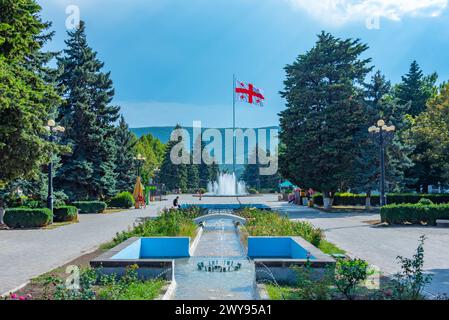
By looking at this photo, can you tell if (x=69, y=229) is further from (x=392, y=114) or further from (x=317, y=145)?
(x=392, y=114)

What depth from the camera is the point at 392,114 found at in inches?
1405

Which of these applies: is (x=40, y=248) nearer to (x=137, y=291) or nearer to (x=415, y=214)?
(x=137, y=291)

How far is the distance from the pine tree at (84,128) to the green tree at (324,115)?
15.2 m

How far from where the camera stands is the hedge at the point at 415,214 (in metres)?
21.5

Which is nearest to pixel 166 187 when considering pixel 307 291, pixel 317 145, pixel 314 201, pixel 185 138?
pixel 185 138

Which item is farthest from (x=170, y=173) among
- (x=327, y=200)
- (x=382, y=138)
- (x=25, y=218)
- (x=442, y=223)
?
(x=442, y=223)

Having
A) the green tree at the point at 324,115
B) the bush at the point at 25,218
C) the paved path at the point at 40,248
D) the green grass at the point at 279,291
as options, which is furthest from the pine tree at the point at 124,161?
the green grass at the point at 279,291

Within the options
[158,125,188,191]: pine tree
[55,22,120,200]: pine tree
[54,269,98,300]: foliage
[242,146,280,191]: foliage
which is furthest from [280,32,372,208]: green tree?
[242,146,280,191]: foliage

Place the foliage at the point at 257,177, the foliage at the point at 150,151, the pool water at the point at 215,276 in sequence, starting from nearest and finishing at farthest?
1. the pool water at the point at 215,276
2. the foliage at the point at 150,151
3. the foliage at the point at 257,177

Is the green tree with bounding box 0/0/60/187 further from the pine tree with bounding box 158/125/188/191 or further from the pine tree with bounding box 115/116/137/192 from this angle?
the pine tree with bounding box 158/125/188/191

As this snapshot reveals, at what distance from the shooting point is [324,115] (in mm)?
35062

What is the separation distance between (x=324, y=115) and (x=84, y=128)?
19.2 meters

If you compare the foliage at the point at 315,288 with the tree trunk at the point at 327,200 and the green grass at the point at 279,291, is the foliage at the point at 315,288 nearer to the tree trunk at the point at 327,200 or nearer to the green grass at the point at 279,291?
the green grass at the point at 279,291
